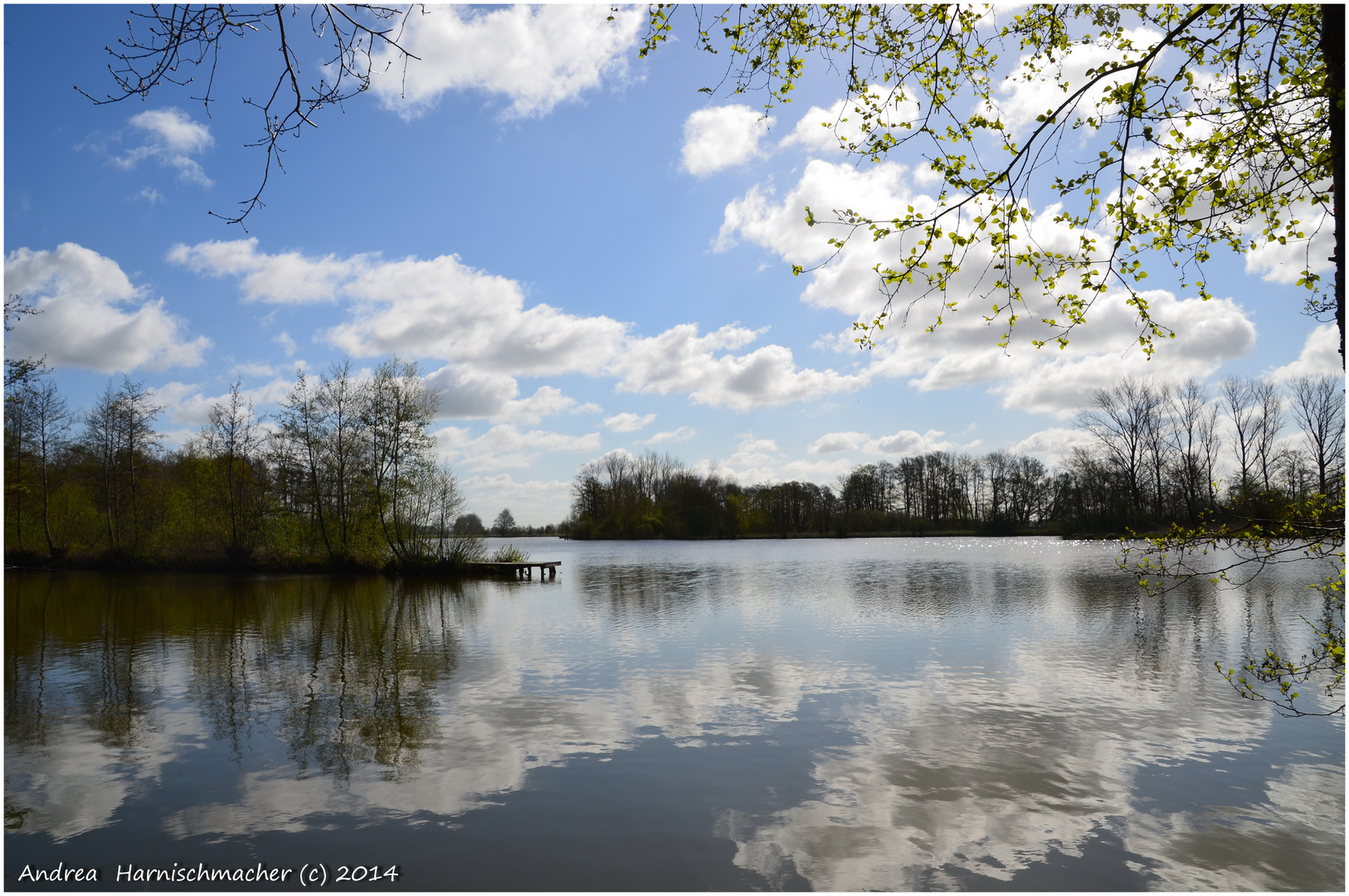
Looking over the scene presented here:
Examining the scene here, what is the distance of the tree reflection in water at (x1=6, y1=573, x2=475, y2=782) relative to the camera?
909cm

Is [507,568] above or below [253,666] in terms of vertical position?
below

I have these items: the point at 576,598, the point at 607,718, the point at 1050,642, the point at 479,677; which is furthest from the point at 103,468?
the point at 1050,642

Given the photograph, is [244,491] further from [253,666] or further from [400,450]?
[253,666]

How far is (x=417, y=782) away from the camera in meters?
7.45

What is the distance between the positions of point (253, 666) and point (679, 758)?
935cm

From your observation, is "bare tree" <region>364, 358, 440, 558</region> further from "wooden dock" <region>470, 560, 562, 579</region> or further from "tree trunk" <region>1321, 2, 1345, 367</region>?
"tree trunk" <region>1321, 2, 1345, 367</region>

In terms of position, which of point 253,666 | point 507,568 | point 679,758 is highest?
point 679,758

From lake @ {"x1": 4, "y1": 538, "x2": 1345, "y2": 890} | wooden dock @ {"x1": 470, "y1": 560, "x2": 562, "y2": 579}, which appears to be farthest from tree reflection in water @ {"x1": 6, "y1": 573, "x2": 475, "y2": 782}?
wooden dock @ {"x1": 470, "y1": 560, "x2": 562, "y2": 579}

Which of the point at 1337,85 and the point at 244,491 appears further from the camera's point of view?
the point at 244,491

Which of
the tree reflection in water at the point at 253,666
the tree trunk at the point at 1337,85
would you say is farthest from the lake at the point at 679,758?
the tree trunk at the point at 1337,85

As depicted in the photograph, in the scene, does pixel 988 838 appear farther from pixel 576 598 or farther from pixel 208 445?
pixel 208 445

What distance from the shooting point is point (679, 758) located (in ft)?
27.0

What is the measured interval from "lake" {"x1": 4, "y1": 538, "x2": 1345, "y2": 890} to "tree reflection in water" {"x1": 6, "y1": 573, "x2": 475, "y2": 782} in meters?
0.09

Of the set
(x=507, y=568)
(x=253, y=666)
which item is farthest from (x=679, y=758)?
(x=507, y=568)
